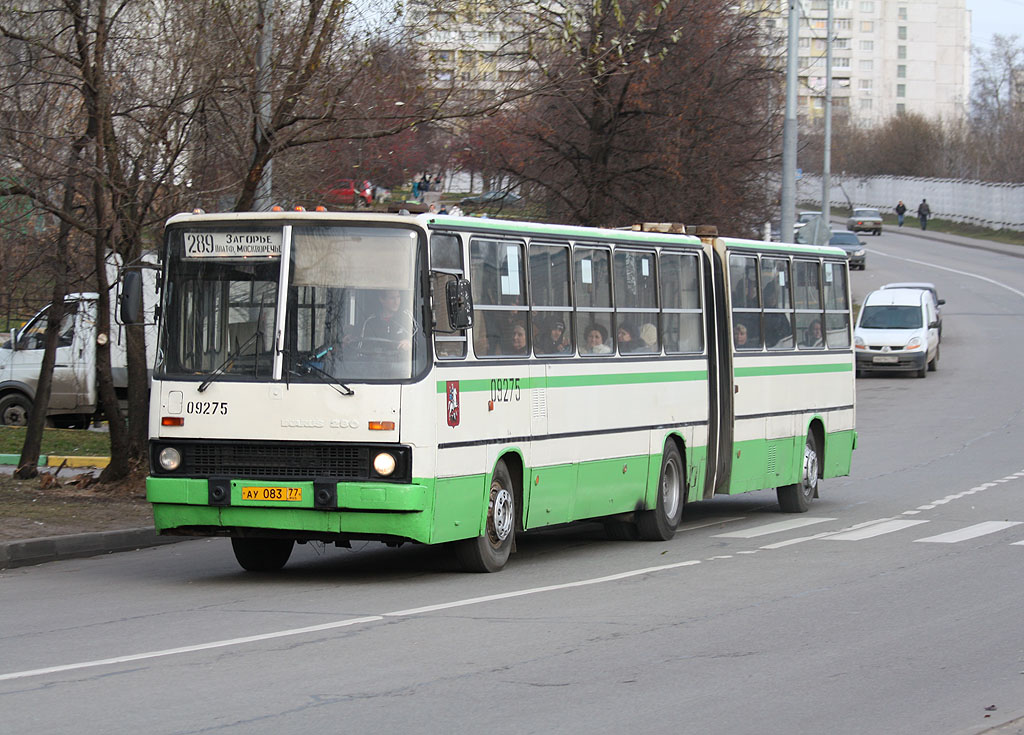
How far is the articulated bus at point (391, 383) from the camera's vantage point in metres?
11.3

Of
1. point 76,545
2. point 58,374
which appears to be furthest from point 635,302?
point 58,374

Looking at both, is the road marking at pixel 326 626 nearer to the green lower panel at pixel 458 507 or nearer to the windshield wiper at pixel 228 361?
the green lower panel at pixel 458 507

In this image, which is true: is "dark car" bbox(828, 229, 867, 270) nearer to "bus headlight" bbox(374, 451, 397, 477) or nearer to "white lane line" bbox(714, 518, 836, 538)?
"white lane line" bbox(714, 518, 836, 538)

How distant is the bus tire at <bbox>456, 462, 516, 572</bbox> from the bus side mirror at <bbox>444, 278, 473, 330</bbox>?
144 cm

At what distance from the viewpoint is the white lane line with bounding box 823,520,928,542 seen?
49.6ft

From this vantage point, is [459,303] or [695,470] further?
[695,470]

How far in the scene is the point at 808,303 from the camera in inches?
735

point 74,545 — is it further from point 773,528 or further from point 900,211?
point 900,211

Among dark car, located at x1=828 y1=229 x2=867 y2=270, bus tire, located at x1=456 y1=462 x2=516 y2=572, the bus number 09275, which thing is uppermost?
dark car, located at x1=828 y1=229 x2=867 y2=270

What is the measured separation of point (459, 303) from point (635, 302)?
3693mm

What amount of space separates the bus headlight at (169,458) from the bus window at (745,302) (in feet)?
23.0

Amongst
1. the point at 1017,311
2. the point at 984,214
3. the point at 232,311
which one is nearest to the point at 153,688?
the point at 232,311

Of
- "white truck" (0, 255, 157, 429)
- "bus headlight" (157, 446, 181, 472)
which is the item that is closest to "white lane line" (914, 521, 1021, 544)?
"bus headlight" (157, 446, 181, 472)

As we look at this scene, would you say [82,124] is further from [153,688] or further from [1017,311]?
[1017,311]
